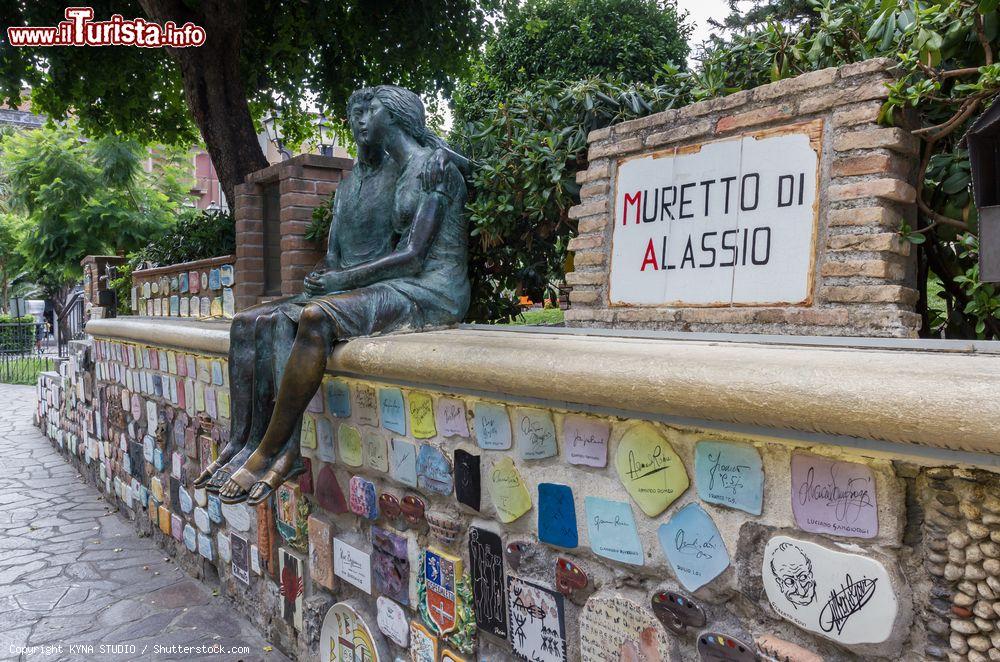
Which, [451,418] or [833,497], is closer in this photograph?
[833,497]

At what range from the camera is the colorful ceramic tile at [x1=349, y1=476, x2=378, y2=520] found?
2615mm

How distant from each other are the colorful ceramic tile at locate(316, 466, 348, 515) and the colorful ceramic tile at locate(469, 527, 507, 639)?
78 centimetres

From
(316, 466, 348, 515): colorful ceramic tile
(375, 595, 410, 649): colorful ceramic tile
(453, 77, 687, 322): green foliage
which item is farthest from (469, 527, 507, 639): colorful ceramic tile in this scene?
(453, 77, 687, 322): green foliage

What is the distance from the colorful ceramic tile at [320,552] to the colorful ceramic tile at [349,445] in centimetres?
32

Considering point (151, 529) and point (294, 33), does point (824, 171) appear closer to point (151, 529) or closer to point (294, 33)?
point (151, 529)

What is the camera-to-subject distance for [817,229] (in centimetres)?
207

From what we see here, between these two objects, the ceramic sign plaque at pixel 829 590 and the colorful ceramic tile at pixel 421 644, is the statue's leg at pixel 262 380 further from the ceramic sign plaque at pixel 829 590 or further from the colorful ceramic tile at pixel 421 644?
the ceramic sign plaque at pixel 829 590

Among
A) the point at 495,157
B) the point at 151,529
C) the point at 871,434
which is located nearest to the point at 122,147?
the point at 151,529

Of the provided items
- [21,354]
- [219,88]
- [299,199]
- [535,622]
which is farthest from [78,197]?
[535,622]

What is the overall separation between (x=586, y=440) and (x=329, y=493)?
1.41 metres

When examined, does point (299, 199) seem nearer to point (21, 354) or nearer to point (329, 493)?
point (329, 493)

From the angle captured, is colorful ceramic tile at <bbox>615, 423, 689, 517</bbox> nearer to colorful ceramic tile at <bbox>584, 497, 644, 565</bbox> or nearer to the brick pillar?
colorful ceramic tile at <bbox>584, 497, 644, 565</bbox>

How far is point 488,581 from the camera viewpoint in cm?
212

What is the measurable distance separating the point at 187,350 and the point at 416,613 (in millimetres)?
2237
